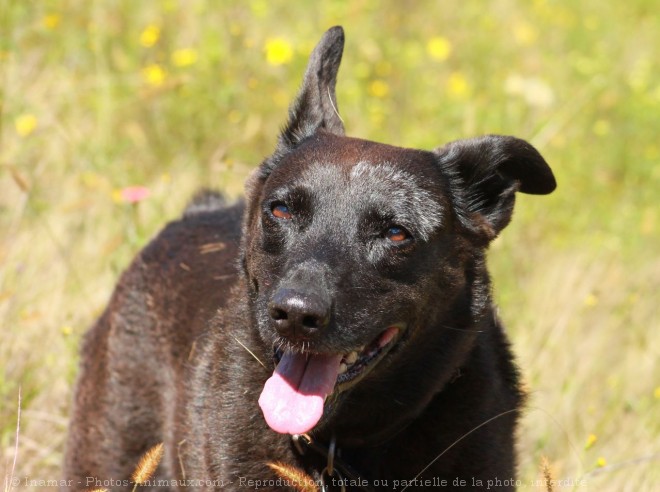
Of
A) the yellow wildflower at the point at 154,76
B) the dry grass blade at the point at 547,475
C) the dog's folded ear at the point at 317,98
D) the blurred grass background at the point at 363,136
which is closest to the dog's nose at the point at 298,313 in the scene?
the dry grass blade at the point at 547,475

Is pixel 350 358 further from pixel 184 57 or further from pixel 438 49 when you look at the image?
pixel 438 49

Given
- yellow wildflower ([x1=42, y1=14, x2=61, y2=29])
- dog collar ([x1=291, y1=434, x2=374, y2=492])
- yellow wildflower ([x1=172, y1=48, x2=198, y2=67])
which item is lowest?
yellow wildflower ([x1=172, y1=48, x2=198, y2=67])

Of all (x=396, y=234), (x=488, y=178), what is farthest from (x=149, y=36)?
(x=396, y=234)

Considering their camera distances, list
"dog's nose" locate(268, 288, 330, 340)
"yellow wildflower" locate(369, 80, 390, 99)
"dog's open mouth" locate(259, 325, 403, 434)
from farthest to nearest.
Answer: "yellow wildflower" locate(369, 80, 390, 99) < "dog's open mouth" locate(259, 325, 403, 434) < "dog's nose" locate(268, 288, 330, 340)

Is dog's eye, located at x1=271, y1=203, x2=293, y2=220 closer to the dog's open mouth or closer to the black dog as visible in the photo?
the black dog

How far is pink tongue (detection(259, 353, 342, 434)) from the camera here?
3244 millimetres

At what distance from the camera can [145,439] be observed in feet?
15.2

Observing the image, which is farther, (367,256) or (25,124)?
(25,124)

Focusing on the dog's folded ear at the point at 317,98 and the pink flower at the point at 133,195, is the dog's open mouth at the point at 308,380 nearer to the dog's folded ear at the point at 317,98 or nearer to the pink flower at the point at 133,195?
the dog's folded ear at the point at 317,98

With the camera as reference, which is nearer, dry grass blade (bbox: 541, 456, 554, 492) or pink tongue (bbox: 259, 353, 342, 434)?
dry grass blade (bbox: 541, 456, 554, 492)

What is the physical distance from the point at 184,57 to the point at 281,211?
4.14 metres

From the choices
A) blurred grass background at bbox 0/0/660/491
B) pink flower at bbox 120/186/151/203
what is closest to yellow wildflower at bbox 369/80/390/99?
blurred grass background at bbox 0/0/660/491

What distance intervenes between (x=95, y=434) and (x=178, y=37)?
4.60 m

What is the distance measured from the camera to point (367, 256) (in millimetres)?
3441
